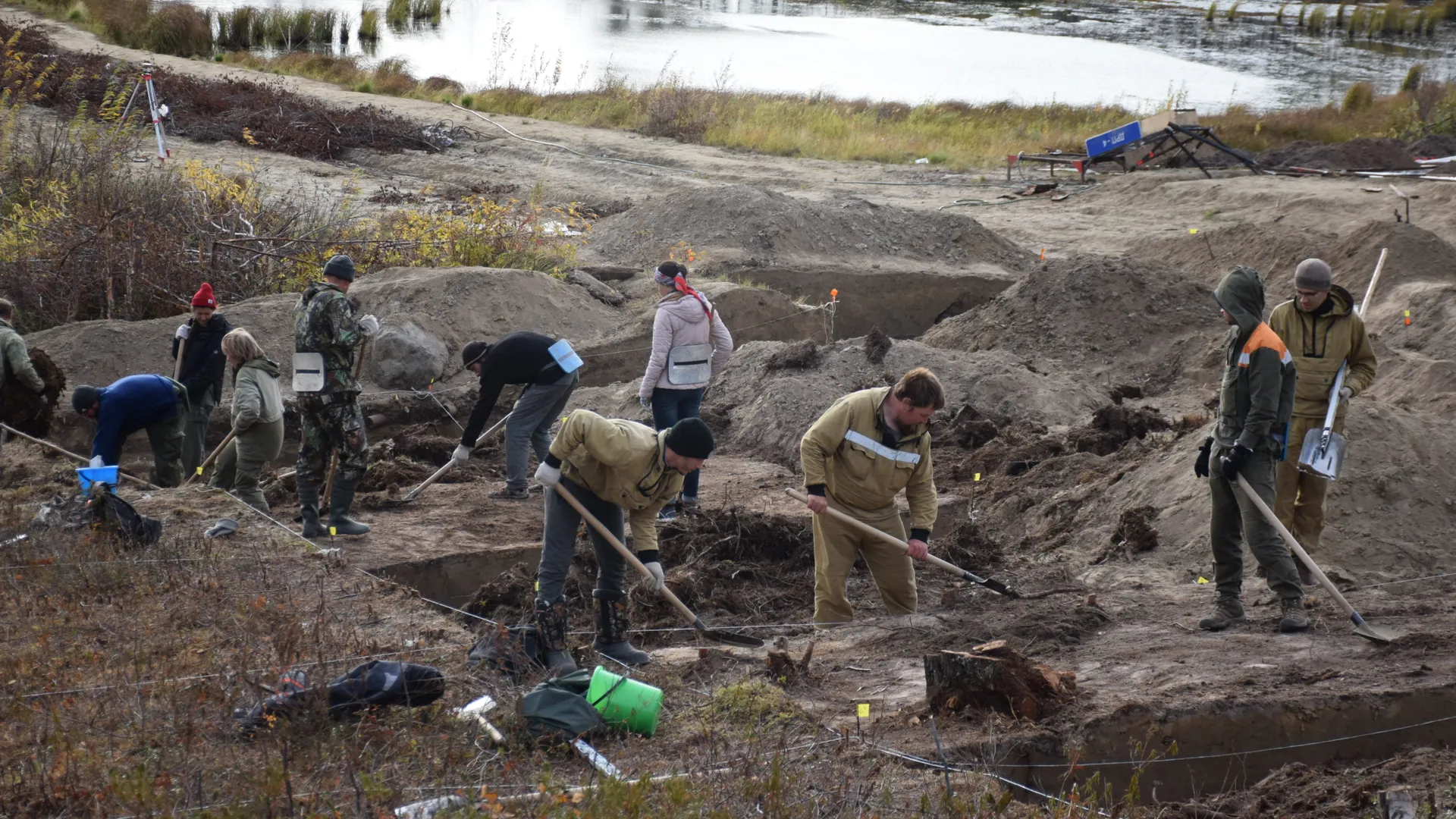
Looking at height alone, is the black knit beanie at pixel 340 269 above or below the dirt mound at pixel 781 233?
above

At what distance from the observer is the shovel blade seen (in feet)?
22.6

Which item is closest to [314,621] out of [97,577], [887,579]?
[97,577]

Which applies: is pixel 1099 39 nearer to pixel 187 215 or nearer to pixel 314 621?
pixel 187 215

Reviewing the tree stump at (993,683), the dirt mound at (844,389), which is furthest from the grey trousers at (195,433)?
the tree stump at (993,683)

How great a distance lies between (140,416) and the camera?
8.00 m

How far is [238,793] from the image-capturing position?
406cm

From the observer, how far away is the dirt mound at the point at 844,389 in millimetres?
10977

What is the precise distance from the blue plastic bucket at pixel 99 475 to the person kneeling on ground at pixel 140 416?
25 cm

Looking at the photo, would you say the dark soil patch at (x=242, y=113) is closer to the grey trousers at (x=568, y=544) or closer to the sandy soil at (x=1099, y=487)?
the sandy soil at (x=1099, y=487)

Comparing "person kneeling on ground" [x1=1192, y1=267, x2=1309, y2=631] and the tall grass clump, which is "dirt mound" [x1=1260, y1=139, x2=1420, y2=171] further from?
the tall grass clump

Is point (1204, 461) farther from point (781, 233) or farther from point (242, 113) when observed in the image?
point (242, 113)

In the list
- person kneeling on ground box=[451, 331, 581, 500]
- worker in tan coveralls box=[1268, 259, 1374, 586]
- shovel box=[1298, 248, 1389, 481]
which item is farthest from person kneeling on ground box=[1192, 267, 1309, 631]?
person kneeling on ground box=[451, 331, 581, 500]

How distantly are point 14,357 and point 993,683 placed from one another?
24.6ft

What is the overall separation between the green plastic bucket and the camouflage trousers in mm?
3414
